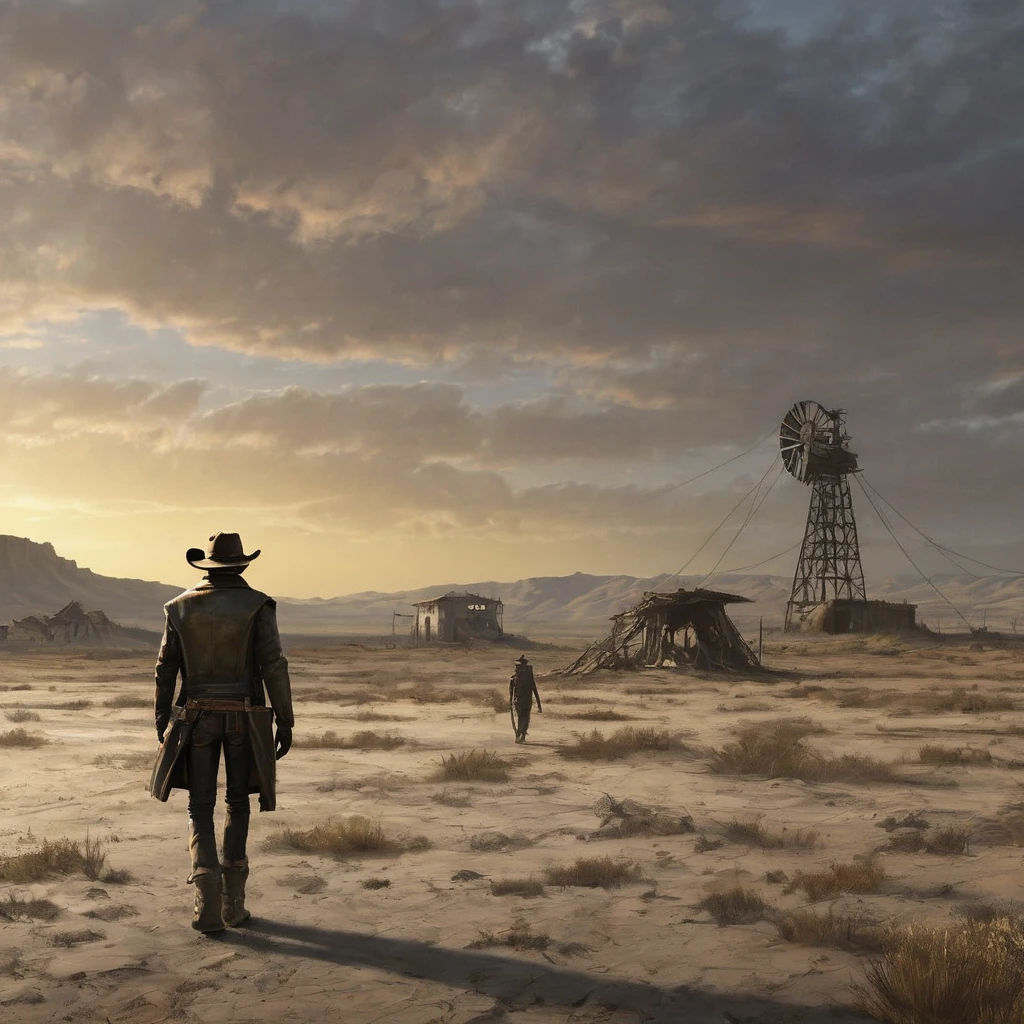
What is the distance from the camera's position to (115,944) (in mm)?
5789

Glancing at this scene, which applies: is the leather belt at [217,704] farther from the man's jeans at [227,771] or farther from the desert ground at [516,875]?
the desert ground at [516,875]

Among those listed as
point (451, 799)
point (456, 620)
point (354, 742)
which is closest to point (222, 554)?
point (451, 799)

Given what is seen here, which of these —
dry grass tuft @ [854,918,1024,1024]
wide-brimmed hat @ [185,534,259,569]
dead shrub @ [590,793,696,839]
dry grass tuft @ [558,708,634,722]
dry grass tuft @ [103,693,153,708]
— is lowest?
dry grass tuft @ [558,708,634,722]

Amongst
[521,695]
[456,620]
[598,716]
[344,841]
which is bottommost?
[598,716]

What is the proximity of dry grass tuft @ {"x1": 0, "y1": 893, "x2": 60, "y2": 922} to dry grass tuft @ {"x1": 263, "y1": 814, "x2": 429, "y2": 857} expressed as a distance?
2.26m

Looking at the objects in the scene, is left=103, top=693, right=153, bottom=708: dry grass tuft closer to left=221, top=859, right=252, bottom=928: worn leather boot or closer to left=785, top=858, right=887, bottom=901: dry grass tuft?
left=221, top=859, right=252, bottom=928: worn leather boot

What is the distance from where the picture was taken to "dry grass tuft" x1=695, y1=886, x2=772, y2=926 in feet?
20.9

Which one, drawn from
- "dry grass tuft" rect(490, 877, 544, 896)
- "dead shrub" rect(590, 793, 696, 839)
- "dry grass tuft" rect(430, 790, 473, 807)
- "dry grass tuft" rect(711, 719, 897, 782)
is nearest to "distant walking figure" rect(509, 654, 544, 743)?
"dry grass tuft" rect(711, 719, 897, 782)

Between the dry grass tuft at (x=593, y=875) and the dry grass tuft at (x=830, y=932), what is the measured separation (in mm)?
1572

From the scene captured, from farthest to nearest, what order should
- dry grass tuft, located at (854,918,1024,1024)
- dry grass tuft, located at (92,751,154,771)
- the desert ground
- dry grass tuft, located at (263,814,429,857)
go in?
dry grass tuft, located at (92,751,154,771) < dry grass tuft, located at (263,814,429,857) < the desert ground < dry grass tuft, located at (854,918,1024,1024)

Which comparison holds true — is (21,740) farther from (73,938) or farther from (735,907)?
(735,907)

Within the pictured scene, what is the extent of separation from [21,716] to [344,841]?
49.7 feet

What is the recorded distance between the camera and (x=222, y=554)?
6297 millimetres

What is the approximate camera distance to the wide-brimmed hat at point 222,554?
20.6 feet
